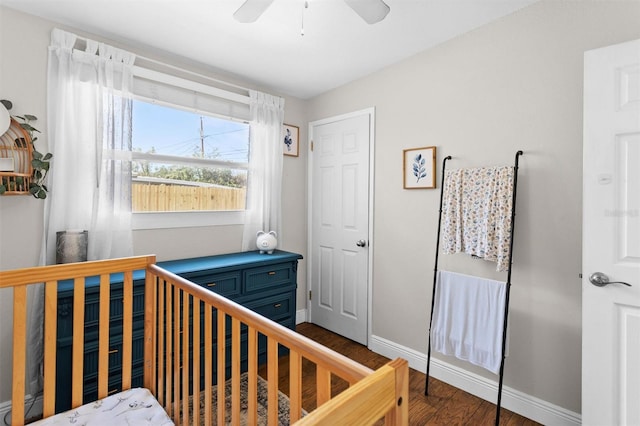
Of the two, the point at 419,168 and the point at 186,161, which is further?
the point at 186,161

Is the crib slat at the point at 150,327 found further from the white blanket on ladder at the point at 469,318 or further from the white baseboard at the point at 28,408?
the white blanket on ladder at the point at 469,318

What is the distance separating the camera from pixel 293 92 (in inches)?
126

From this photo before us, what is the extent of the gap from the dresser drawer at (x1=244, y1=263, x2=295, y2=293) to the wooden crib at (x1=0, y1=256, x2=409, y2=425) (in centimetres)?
76

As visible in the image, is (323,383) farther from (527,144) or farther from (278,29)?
(278,29)

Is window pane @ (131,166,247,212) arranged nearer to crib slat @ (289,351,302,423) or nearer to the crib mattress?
the crib mattress

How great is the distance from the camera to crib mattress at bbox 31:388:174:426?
1.32m

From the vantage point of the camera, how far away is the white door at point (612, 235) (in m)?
1.38

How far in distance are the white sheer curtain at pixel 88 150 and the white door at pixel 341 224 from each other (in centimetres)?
169

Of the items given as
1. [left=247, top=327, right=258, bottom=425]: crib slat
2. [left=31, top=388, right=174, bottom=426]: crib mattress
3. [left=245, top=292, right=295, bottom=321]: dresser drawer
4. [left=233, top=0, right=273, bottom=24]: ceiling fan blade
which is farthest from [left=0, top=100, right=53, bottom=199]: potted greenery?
[left=247, top=327, right=258, bottom=425]: crib slat

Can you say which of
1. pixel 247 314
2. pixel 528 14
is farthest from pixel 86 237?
pixel 528 14

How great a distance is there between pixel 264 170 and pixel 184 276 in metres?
1.24

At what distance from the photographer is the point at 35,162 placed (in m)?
1.80

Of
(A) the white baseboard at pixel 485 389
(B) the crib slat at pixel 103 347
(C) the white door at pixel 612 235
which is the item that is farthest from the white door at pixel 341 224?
(B) the crib slat at pixel 103 347

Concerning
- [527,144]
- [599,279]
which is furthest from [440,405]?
[527,144]
